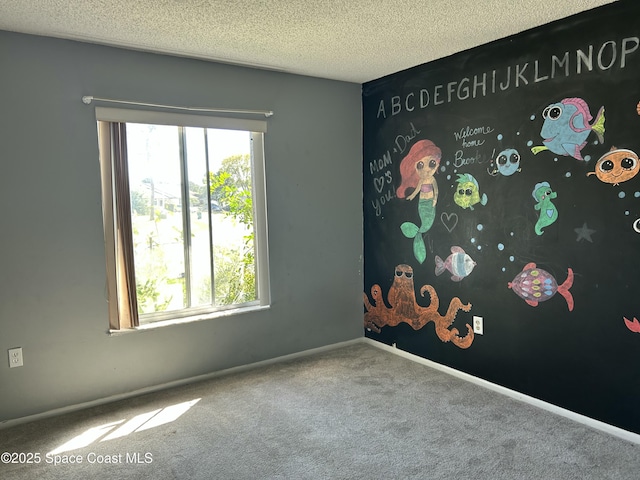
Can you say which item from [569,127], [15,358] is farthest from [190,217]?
[569,127]

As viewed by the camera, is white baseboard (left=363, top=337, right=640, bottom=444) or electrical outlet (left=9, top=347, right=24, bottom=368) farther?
electrical outlet (left=9, top=347, right=24, bottom=368)

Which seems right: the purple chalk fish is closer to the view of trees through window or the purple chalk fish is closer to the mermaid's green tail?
→ the mermaid's green tail

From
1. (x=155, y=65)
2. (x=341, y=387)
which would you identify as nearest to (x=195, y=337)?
(x=341, y=387)

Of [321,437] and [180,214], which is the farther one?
[180,214]

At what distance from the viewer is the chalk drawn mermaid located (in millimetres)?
3480

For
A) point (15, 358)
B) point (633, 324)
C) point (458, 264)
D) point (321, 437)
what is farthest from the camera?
point (458, 264)

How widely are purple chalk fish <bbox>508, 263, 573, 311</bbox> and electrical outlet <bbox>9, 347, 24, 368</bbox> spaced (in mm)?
3020

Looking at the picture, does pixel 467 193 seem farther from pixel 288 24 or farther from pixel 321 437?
pixel 321 437

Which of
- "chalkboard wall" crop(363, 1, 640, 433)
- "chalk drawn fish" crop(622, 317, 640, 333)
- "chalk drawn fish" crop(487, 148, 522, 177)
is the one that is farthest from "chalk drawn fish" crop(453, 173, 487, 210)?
"chalk drawn fish" crop(622, 317, 640, 333)

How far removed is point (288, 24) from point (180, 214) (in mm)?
1499

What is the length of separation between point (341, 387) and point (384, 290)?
3.44ft

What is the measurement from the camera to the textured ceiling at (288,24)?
2.37m

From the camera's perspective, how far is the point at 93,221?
9.74 feet

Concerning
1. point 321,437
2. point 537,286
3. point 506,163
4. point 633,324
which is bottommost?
point 321,437
